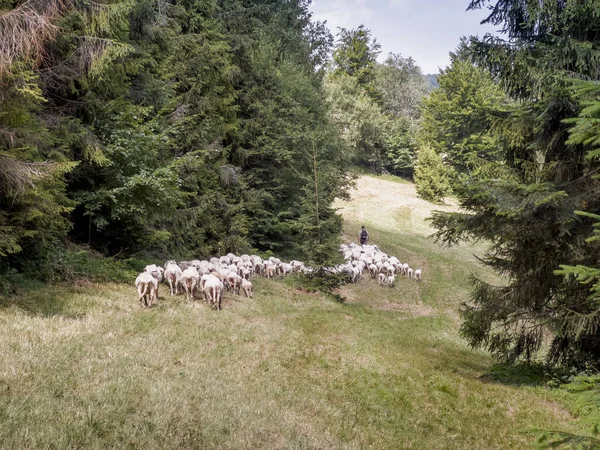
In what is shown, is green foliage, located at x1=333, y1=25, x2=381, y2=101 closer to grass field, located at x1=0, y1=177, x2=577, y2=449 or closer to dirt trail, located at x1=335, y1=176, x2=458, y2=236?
dirt trail, located at x1=335, y1=176, x2=458, y2=236

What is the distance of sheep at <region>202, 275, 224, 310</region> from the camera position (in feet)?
37.3

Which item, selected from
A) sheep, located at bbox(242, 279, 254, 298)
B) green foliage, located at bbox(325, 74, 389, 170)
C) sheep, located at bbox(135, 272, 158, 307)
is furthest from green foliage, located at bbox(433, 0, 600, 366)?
green foliage, located at bbox(325, 74, 389, 170)

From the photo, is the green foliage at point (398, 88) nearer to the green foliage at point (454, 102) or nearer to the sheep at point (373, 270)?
the green foliage at point (454, 102)

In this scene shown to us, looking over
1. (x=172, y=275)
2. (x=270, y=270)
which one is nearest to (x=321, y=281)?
(x=270, y=270)

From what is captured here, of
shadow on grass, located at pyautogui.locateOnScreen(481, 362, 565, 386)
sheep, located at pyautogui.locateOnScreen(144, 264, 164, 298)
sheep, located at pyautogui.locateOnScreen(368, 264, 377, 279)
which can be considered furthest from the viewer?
sheep, located at pyautogui.locateOnScreen(368, 264, 377, 279)

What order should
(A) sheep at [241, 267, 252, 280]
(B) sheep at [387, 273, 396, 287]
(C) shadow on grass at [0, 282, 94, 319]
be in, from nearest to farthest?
1. (C) shadow on grass at [0, 282, 94, 319]
2. (A) sheep at [241, 267, 252, 280]
3. (B) sheep at [387, 273, 396, 287]

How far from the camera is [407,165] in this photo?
59.0 m

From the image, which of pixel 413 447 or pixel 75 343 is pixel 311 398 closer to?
pixel 413 447

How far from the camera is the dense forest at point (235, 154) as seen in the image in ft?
25.6

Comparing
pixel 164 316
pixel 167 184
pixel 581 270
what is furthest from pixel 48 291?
pixel 581 270

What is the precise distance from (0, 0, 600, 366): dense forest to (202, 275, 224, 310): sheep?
279cm

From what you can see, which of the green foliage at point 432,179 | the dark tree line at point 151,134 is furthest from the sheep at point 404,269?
the green foliage at point 432,179

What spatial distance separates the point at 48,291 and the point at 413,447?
8.09m

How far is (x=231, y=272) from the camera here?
13719mm
